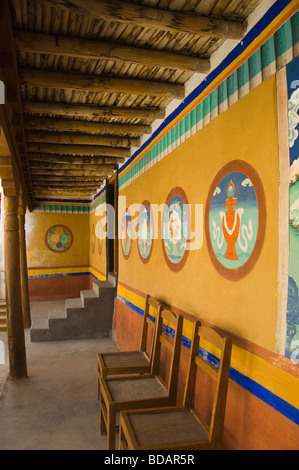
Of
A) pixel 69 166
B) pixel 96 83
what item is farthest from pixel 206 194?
pixel 69 166

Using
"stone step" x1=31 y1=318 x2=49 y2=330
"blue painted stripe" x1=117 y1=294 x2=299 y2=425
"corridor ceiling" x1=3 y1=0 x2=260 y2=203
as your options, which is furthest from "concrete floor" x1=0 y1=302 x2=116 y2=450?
"corridor ceiling" x1=3 y1=0 x2=260 y2=203

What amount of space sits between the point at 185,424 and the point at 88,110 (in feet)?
10.0

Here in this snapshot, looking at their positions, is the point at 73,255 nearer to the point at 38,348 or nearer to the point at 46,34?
the point at 38,348

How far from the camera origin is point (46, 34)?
2412 millimetres

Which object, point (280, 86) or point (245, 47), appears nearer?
point (280, 86)

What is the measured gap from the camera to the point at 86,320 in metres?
6.77

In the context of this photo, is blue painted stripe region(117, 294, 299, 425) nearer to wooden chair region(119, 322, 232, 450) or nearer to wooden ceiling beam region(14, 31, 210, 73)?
wooden chair region(119, 322, 232, 450)

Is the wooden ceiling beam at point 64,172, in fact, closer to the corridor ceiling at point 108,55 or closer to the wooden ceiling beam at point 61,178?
the wooden ceiling beam at point 61,178

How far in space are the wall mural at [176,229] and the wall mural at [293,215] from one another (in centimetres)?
139

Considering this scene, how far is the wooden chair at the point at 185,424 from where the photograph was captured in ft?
6.88

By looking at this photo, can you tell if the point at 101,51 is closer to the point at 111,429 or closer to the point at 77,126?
the point at 77,126

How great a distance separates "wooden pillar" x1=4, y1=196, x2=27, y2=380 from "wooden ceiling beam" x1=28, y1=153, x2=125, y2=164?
102 cm

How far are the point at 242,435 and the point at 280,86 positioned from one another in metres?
2.07
